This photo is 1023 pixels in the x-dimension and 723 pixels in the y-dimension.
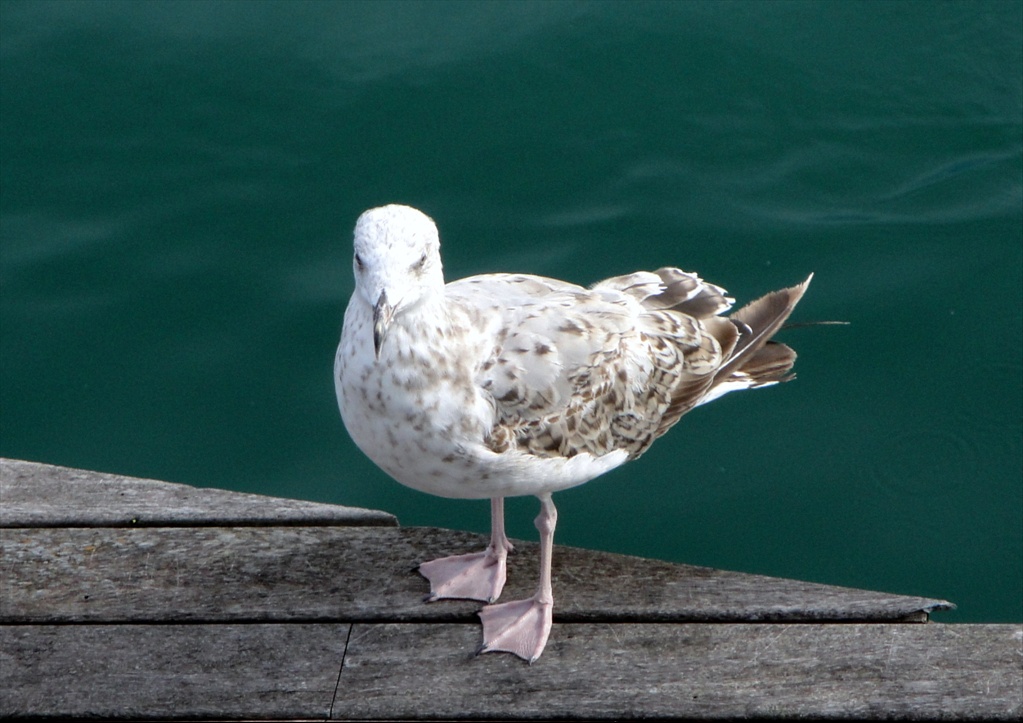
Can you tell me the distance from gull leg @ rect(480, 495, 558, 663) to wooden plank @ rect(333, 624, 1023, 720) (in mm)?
36

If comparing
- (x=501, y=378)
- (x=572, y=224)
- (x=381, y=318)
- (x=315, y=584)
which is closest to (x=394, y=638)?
(x=315, y=584)

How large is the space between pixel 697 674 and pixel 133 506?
68.2 inches

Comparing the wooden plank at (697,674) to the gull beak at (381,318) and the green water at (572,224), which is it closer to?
the gull beak at (381,318)

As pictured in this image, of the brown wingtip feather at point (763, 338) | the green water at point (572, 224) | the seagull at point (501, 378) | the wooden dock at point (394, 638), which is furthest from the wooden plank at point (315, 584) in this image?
the green water at point (572, 224)

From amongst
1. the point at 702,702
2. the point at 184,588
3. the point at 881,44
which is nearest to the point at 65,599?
the point at 184,588

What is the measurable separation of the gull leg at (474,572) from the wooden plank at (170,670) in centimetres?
31

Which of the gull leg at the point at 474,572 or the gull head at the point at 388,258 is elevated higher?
the gull head at the point at 388,258

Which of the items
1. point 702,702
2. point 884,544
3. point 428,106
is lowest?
point 884,544

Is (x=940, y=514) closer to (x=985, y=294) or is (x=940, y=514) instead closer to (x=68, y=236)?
(x=985, y=294)

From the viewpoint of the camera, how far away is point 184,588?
3430mm

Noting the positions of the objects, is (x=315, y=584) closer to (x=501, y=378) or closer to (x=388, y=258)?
(x=501, y=378)

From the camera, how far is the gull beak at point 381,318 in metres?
2.82

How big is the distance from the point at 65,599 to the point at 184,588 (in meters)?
0.30

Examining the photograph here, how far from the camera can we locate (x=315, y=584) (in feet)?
11.4
